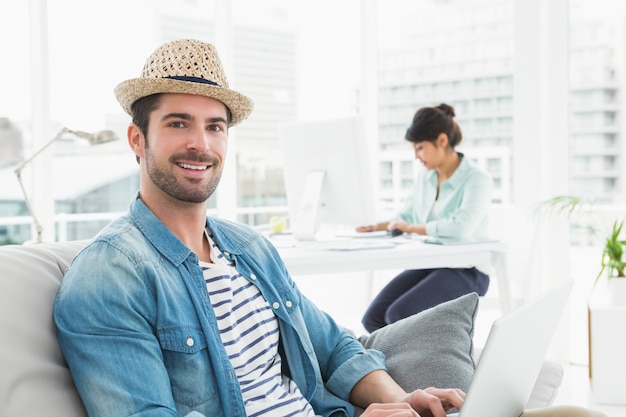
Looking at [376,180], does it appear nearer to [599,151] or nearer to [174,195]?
[599,151]

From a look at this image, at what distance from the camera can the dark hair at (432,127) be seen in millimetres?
3211

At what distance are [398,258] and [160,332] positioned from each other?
165cm

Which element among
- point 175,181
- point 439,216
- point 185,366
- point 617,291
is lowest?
point 617,291

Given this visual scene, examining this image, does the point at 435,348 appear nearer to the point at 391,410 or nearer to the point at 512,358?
the point at 391,410

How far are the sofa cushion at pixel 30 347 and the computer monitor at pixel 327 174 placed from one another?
5.76 ft

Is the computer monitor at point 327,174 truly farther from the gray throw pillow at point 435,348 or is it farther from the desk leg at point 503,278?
the gray throw pillow at point 435,348

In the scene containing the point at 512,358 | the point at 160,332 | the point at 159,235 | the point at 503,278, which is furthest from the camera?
the point at 503,278

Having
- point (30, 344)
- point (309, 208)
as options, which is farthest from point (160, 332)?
point (309, 208)

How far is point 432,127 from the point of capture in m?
3.21

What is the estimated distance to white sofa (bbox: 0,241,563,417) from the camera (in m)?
1.09

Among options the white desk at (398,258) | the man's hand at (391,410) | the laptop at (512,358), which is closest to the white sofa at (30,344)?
the man's hand at (391,410)

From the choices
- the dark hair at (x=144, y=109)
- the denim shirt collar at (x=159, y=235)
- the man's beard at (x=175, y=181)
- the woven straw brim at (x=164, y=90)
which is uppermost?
the woven straw brim at (x=164, y=90)

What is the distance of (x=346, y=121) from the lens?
285 cm

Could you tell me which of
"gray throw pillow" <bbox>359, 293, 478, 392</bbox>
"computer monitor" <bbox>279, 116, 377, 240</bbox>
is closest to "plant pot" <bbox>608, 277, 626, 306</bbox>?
"computer monitor" <bbox>279, 116, 377, 240</bbox>
